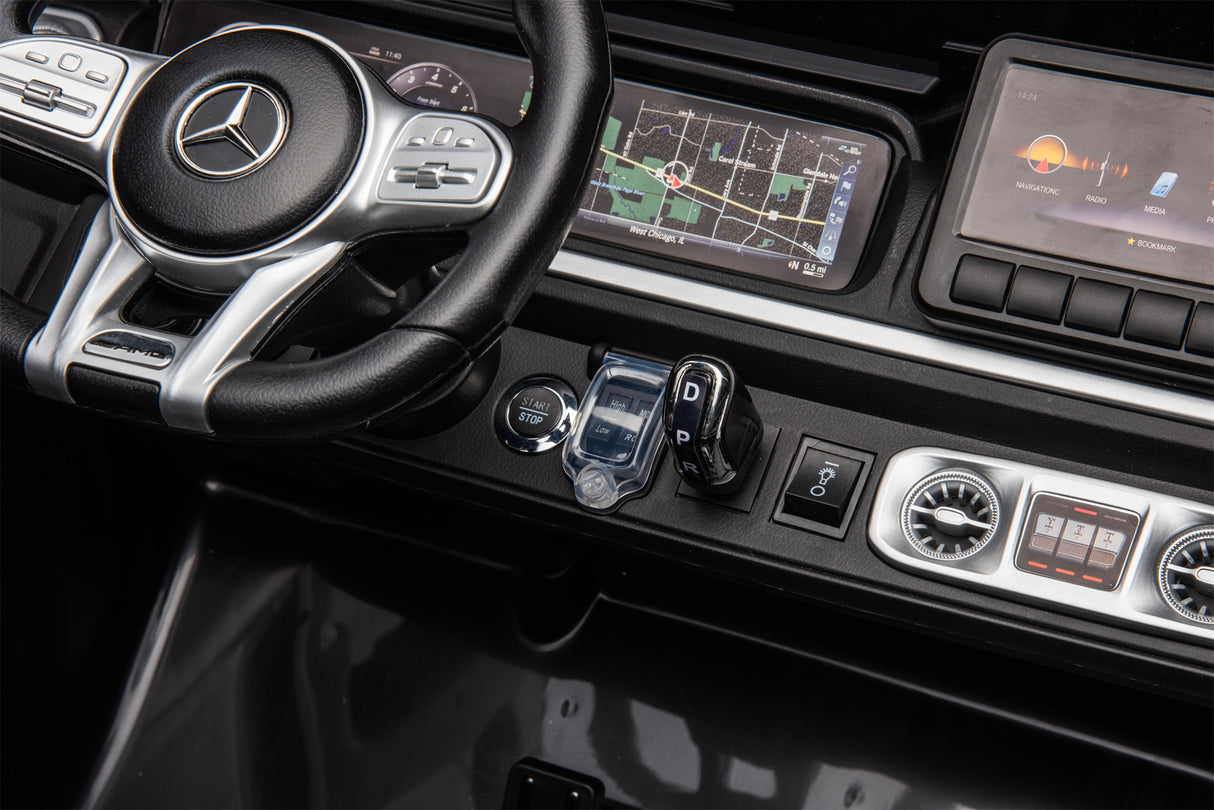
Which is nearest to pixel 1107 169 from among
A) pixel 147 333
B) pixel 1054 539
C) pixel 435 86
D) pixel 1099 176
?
pixel 1099 176

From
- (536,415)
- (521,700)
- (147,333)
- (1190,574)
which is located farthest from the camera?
(521,700)

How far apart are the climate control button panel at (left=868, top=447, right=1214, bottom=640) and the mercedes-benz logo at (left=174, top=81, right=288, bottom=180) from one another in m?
0.50

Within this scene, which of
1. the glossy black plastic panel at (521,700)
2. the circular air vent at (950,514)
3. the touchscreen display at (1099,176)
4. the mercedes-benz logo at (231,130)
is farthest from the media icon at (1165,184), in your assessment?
the mercedes-benz logo at (231,130)

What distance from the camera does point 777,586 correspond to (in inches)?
30.7

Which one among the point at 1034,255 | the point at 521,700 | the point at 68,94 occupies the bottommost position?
the point at 521,700

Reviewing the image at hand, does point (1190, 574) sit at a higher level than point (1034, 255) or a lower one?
lower

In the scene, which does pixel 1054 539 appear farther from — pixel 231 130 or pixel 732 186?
pixel 231 130

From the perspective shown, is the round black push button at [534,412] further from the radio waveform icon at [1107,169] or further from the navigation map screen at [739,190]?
the radio waveform icon at [1107,169]

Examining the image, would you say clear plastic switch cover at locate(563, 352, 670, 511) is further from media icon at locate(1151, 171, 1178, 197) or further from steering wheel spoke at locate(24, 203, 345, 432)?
media icon at locate(1151, 171, 1178, 197)

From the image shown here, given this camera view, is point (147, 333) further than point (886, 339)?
No

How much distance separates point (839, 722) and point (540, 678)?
33 centimetres

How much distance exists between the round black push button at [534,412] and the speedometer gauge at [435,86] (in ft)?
0.90

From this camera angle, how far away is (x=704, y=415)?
0.66 m

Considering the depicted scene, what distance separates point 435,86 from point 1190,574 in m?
0.73
